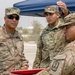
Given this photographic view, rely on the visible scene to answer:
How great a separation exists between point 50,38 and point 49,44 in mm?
105

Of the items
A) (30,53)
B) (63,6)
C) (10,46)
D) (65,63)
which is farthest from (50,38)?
(30,53)

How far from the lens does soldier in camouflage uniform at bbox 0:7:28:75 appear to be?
13.9 ft

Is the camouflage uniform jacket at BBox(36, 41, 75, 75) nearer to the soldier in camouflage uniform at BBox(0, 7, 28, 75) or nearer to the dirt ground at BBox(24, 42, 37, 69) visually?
the soldier in camouflage uniform at BBox(0, 7, 28, 75)

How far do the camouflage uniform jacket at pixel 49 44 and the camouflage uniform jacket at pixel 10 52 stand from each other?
1.38 ft

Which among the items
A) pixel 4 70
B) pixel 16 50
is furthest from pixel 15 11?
pixel 4 70

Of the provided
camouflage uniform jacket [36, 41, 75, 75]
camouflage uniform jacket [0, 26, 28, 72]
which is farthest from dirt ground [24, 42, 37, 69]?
camouflage uniform jacket [36, 41, 75, 75]

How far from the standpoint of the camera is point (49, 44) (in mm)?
4645

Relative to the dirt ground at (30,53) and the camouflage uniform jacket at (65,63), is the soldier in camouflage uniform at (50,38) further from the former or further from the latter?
the dirt ground at (30,53)

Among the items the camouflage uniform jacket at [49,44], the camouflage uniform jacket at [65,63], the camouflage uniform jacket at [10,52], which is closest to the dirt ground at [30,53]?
the camouflage uniform jacket at [49,44]

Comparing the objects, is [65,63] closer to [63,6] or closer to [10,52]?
[10,52]

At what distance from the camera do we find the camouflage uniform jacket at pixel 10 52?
13.8 feet

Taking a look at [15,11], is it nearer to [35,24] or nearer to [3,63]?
[3,63]

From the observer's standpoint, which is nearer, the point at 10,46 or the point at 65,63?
the point at 65,63

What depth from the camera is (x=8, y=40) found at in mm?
4320
